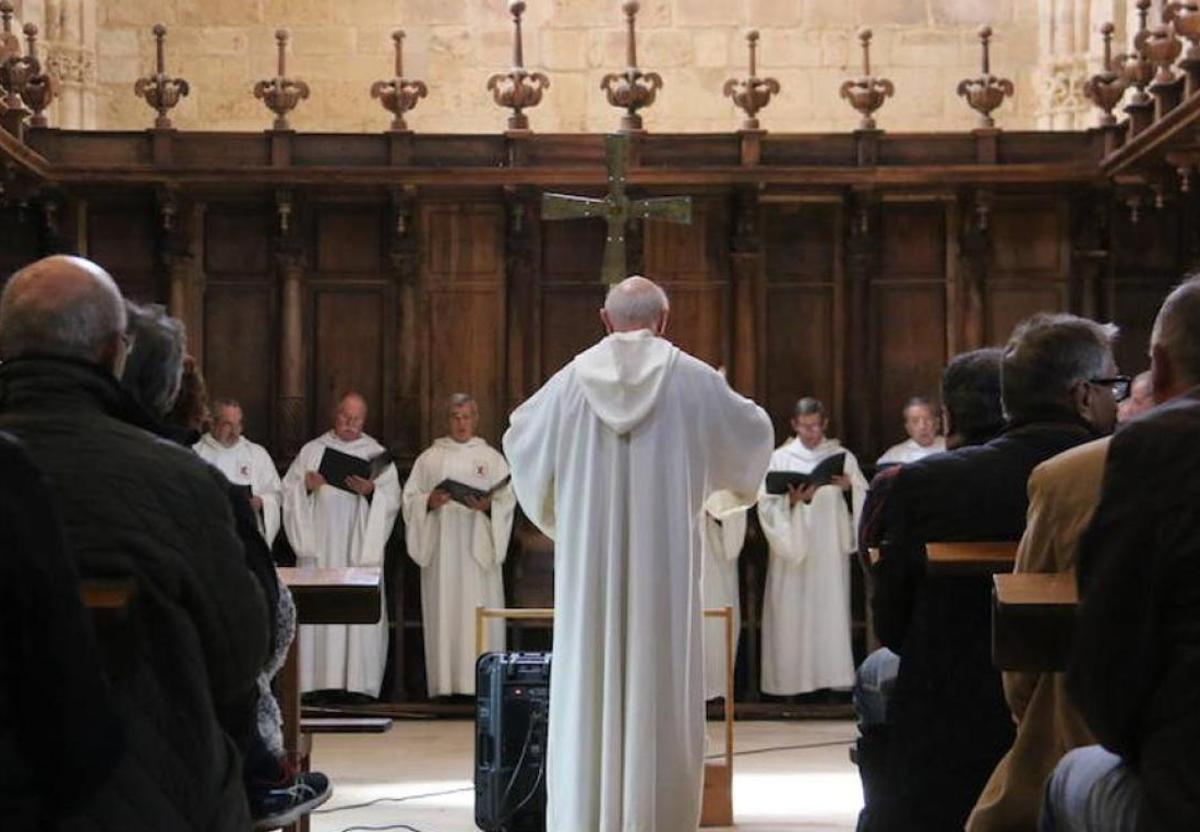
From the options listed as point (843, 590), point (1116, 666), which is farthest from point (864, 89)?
point (1116, 666)

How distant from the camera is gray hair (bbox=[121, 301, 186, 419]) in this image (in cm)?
470

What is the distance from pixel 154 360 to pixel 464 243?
361 inches

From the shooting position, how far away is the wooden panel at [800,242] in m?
13.9

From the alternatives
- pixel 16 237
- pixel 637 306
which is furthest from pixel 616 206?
pixel 16 237

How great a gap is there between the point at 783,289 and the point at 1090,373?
869 centimetres

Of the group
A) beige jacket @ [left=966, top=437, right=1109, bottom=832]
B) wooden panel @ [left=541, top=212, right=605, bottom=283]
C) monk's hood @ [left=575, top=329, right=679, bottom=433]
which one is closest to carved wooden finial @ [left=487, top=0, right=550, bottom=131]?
wooden panel @ [left=541, top=212, right=605, bottom=283]

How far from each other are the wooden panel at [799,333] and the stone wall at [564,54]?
3.14 metres

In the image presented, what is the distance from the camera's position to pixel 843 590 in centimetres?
1341

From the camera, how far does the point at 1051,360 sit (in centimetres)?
520

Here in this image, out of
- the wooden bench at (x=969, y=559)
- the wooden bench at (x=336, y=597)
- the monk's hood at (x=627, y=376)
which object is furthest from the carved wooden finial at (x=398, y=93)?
the wooden bench at (x=969, y=559)

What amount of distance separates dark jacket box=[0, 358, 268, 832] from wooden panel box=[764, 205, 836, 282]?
32.7 ft

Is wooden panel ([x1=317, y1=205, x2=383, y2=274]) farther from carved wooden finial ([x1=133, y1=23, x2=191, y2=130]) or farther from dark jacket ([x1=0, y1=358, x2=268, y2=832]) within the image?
dark jacket ([x1=0, y1=358, x2=268, y2=832])

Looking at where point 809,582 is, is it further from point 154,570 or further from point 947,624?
point 154,570

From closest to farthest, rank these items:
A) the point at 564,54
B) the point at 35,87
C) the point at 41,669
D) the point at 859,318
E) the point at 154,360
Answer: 1. the point at 41,669
2. the point at 154,360
3. the point at 35,87
4. the point at 859,318
5. the point at 564,54
